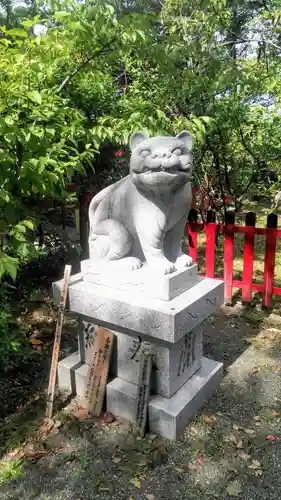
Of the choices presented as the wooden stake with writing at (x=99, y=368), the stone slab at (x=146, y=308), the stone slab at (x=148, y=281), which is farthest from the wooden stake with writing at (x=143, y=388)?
the stone slab at (x=148, y=281)

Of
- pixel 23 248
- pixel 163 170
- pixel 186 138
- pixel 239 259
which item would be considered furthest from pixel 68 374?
pixel 239 259

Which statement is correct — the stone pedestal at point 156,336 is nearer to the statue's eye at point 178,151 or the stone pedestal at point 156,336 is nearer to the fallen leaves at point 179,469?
the fallen leaves at point 179,469

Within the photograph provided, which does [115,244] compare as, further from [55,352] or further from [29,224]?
[55,352]

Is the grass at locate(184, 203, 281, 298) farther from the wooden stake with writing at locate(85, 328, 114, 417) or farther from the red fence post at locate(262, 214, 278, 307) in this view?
the wooden stake with writing at locate(85, 328, 114, 417)

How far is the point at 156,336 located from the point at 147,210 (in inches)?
34.8

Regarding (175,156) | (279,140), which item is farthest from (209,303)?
(279,140)

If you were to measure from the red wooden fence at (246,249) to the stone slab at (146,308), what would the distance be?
177cm

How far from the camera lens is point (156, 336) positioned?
2609 mm

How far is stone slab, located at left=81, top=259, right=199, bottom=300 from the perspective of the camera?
2.71m

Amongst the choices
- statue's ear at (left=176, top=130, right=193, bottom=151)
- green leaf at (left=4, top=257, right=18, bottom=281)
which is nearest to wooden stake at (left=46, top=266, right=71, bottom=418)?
green leaf at (left=4, top=257, right=18, bottom=281)

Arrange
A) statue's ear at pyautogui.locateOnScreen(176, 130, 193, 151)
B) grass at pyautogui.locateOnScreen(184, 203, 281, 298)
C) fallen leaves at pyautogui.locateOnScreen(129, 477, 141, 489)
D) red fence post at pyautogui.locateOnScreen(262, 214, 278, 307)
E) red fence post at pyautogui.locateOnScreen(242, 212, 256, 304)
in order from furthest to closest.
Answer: grass at pyautogui.locateOnScreen(184, 203, 281, 298)
red fence post at pyautogui.locateOnScreen(242, 212, 256, 304)
red fence post at pyautogui.locateOnScreen(262, 214, 278, 307)
statue's ear at pyautogui.locateOnScreen(176, 130, 193, 151)
fallen leaves at pyautogui.locateOnScreen(129, 477, 141, 489)

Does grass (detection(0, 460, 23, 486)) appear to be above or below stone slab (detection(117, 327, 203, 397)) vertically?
below

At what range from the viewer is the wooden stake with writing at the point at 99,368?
2.91m

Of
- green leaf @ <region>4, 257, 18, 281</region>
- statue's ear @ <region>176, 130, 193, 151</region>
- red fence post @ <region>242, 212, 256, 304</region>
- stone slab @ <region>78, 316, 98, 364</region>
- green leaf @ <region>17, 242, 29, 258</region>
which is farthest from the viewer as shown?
red fence post @ <region>242, 212, 256, 304</region>
